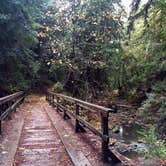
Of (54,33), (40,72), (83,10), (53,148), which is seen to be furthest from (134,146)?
(40,72)

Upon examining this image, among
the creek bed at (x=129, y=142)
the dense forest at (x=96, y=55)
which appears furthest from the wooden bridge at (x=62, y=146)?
the dense forest at (x=96, y=55)

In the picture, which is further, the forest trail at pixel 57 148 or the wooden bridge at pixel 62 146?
the forest trail at pixel 57 148

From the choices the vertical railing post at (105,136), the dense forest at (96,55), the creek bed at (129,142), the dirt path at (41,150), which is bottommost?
the creek bed at (129,142)

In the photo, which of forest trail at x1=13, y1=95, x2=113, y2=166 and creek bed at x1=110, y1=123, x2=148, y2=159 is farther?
creek bed at x1=110, y1=123, x2=148, y2=159

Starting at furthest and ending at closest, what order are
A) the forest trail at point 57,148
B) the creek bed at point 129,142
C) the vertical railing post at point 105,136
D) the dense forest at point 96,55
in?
the dense forest at point 96,55, the creek bed at point 129,142, the forest trail at point 57,148, the vertical railing post at point 105,136

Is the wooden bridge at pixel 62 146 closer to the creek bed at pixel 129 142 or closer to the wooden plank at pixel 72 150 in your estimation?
the wooden plank at pixel 72 150

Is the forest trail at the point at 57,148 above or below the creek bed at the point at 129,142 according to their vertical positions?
above

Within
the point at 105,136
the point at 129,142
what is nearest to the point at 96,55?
the point at 129,142

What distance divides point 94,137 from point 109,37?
44.3ft

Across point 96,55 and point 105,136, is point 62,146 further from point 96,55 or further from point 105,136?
point 96,55

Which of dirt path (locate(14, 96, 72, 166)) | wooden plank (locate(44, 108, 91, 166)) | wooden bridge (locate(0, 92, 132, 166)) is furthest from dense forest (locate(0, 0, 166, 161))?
wooden plank (locate(44, 108, 91, 166))

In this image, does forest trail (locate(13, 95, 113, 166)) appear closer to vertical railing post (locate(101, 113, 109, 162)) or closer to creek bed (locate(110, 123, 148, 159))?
vertical railing post (locate(101, 113, 109, 162))

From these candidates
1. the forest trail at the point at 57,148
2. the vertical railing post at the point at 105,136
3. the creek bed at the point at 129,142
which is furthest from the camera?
the creek bed at the point at 129,142

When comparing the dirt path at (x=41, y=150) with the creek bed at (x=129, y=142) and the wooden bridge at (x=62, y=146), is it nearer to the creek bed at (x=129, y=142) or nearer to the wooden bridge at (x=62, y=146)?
the wooden bridge at (x=62, y=146)
